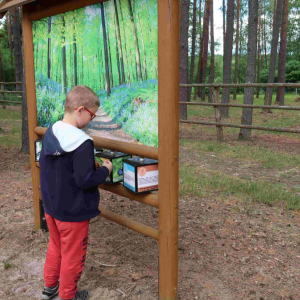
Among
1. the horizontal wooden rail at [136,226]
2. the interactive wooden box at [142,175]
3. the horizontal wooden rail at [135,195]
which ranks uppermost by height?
the interactive wooden box at [142,175]

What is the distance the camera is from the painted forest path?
7.92 feet

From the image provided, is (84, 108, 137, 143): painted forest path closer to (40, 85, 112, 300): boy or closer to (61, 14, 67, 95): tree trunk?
(40, 85, 112, 300): boy

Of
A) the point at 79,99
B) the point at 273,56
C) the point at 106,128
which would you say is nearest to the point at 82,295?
the point at 106,128

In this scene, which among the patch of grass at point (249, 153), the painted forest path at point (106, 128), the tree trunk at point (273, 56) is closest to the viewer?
the painted forest path at point (106, 128)

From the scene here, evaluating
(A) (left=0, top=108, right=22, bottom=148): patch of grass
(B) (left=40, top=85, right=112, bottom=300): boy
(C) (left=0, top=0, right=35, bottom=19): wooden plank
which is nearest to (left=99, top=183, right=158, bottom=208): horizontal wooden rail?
(B) (left=40, top=85, right=112, bottom=300): boy

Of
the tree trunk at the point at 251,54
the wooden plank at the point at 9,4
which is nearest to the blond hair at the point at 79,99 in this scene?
the wooden plank at the point at 9,4

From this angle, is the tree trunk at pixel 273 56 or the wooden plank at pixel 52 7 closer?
the wooden plank at pixel 52 7

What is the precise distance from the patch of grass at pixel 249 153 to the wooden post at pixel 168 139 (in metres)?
4.20

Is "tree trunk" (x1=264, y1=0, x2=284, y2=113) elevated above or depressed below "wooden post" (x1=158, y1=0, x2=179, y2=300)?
above

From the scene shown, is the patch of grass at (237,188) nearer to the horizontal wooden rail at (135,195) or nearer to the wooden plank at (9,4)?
the horizontal wooden rail at (135,195)

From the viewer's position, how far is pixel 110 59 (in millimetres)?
2408

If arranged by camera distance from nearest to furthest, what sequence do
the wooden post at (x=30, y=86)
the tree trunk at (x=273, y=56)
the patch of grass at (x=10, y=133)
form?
the wooden post at (x=30, y=86) → the patch of grass at (x=10, y=133) → the tree trunk at (x=273, y=56)

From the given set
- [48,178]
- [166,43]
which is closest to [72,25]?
[166,43]

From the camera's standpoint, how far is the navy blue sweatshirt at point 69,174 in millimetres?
1923
